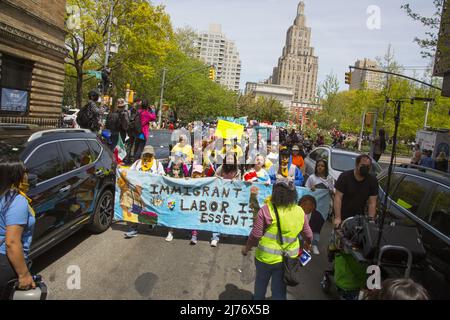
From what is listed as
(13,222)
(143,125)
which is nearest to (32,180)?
(13,222)

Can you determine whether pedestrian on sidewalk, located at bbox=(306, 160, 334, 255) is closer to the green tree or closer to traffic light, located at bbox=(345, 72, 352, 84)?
traffic light, located at bbox=(345, 72, 352, 84)

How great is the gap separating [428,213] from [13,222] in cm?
407

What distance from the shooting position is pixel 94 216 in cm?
607

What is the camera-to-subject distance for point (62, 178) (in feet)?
16.0

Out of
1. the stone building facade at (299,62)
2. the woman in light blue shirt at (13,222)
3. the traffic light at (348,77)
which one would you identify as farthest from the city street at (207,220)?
the stone building facade at (299,62)

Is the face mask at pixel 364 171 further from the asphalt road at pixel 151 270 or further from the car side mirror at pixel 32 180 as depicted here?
the car side mirror at pixel 32 180

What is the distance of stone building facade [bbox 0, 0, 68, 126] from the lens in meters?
15.1

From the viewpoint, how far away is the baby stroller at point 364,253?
3615 mm

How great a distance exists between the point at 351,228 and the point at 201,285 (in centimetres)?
198

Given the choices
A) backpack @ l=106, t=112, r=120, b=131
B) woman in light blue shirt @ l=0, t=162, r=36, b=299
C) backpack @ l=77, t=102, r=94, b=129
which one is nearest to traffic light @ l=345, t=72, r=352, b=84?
backpack @ l=106, t=112, r=120, b=131

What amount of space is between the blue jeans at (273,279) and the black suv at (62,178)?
238cm

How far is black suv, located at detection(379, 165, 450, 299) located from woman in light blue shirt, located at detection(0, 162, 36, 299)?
11.2 feet

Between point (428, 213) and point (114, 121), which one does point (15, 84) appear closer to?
point (114, 121)
